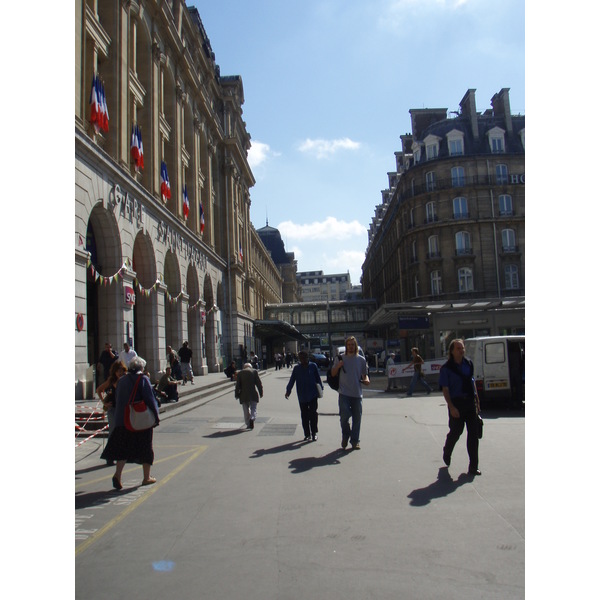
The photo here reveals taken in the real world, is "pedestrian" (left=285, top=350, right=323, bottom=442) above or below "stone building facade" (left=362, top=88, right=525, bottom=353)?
below

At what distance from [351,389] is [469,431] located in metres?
2.37

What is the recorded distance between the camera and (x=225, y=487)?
6.90 m

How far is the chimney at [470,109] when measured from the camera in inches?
1887

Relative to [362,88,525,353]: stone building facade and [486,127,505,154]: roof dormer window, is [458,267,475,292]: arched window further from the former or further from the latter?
[486,127,505,154]: roof dormer window

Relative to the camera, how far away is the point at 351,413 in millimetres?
9375

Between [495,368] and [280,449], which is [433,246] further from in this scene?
[280,449]

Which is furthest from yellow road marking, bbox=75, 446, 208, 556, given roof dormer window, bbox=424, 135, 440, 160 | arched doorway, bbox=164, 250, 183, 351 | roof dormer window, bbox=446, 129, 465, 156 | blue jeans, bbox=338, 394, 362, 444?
roof dormer window, bbox=446, 129, 465, 156

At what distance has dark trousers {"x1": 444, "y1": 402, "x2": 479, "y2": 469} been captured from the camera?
729 cm

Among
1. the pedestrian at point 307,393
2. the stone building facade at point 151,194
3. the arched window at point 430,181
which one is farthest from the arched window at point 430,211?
the pedestrian at point 307,393

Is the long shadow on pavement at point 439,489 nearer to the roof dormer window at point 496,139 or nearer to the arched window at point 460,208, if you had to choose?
the arched window at point 460,208

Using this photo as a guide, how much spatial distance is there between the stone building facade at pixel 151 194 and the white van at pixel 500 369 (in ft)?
35.0

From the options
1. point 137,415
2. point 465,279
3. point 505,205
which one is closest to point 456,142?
point 505,205

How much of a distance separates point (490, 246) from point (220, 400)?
33037mm
